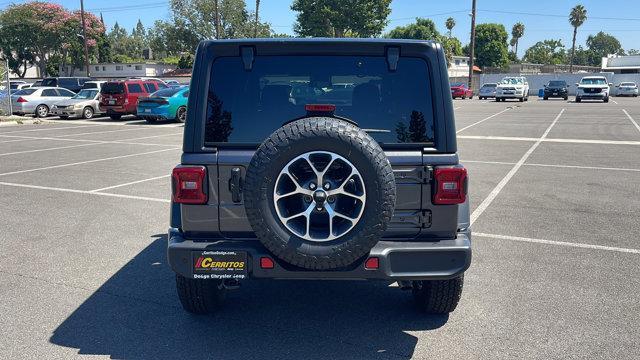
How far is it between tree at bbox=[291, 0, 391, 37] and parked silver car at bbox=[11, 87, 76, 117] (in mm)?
50811

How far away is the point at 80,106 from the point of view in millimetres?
26234

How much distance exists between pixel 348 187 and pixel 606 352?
2067 millimetres

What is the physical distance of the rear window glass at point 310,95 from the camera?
3.75m

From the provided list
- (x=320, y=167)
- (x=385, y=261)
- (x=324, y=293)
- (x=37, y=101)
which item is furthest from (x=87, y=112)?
(x=385, y=261)

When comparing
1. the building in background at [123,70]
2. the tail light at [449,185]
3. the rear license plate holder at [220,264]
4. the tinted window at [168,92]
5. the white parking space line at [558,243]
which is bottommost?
the white parking space line at [558,243]

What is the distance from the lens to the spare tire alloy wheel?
3.32 m

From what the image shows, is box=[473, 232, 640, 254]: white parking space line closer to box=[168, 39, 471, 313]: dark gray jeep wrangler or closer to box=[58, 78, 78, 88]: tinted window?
box=[168, 39, 471, 313]: dark gray jeep wrangler

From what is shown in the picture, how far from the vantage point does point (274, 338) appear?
3.98 m

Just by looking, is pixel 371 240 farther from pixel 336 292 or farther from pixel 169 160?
pixel 169 160

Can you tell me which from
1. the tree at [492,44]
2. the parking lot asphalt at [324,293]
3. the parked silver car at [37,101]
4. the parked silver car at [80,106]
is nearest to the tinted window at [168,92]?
the parked silver car at [80,106]

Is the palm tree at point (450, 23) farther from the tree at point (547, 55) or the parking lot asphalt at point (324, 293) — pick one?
the parking lot asphalt at point (324, 293)

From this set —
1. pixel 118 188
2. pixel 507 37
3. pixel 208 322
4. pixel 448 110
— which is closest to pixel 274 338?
pixel 208 322

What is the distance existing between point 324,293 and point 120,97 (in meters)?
22.4

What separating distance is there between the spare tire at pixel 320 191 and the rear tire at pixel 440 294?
1.04m
